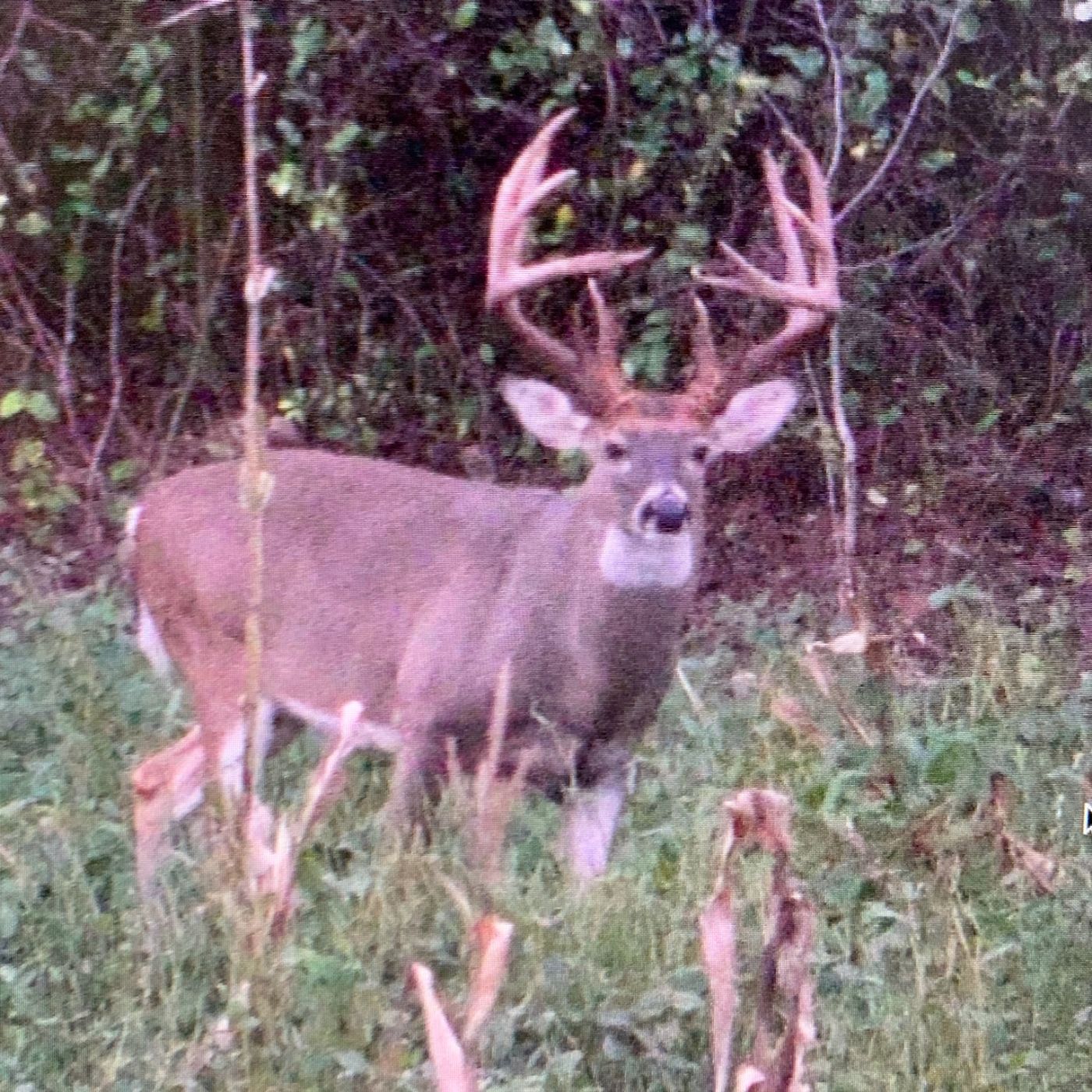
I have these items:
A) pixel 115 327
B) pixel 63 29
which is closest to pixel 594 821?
pixel 115 327

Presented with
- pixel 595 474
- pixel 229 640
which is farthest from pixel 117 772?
pixel 595 474

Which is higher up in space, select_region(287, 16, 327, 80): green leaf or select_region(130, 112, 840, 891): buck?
select_region(287, 16, 327, 80): green leaf

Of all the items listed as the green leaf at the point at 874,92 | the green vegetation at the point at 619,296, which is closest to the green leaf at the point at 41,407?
the green vegetation at the point at 619,296

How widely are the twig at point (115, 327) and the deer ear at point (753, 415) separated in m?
2.56

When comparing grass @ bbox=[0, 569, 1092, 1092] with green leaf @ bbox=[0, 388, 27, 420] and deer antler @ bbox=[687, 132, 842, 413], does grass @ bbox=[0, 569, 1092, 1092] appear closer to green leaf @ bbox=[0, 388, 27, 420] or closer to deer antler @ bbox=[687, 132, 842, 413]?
deer antler @ bbox=[687, 132, 842, 413]

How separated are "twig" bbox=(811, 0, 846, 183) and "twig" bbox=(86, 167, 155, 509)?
7.08 ft

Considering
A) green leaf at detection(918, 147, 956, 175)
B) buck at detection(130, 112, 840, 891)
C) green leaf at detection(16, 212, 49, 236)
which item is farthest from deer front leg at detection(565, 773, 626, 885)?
green leaf at detection(16, 212, 49, 236)

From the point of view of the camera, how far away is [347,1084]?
9.27 feet

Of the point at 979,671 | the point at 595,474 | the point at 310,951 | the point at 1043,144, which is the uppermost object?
the point at 1043,144

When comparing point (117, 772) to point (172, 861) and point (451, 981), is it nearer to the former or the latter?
point (172, 861)

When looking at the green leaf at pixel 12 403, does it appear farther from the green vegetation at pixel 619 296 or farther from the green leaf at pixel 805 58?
the green leaf at pixel 805 58

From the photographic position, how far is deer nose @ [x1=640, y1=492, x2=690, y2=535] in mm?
4023

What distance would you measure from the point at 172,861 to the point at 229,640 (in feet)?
2.44

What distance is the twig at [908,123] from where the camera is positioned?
583cm
